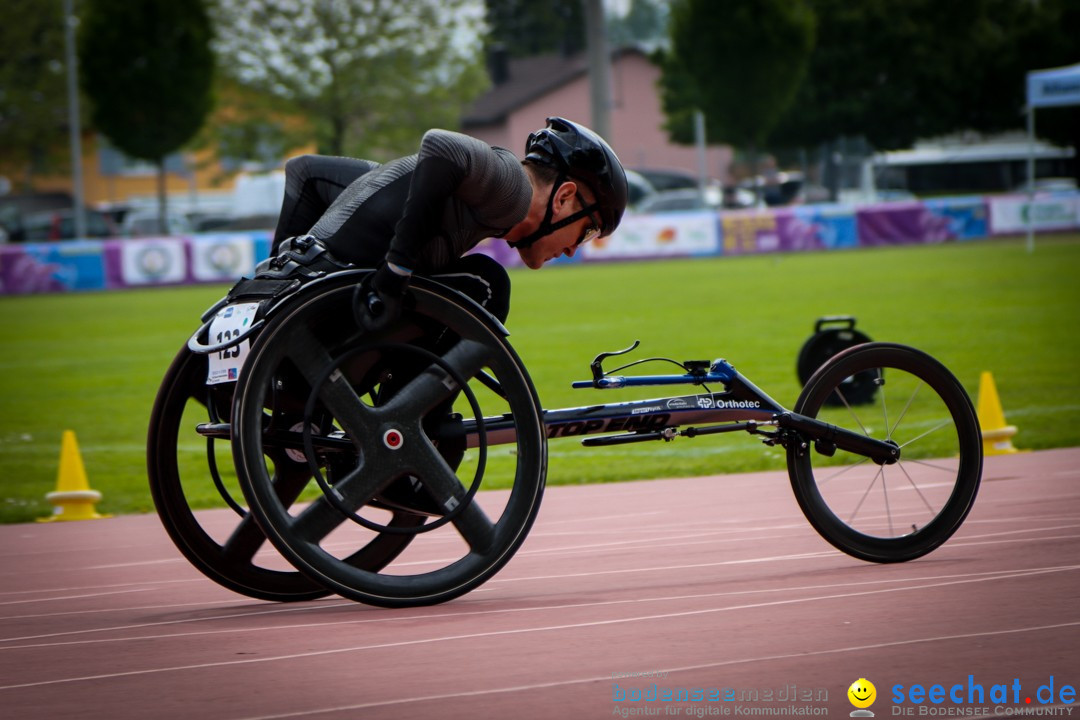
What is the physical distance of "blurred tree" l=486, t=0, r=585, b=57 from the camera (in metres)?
87.3

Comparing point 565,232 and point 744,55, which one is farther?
point 744,55

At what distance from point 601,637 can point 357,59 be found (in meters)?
49.9

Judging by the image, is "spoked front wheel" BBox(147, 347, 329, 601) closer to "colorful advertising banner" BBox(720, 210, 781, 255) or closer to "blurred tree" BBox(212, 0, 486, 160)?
Answer: "colorful advertising banner" BBox(720, 210, 781, 255)

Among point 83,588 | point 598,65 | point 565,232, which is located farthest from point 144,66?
point 565,232

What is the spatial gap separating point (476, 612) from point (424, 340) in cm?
89

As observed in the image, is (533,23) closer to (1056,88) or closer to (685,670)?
(1056,88)

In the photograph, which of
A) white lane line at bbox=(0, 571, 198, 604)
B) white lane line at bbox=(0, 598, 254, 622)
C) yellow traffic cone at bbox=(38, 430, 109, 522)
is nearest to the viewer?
white lane line at bbox=(0, 598, 254, 622)

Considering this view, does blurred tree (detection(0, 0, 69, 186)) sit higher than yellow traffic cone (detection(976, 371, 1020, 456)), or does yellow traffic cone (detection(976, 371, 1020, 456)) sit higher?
blurred tree (detection(0, 0, 69, 186))

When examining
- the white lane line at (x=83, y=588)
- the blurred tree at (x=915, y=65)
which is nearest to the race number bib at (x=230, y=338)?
the white lane line at (x=83, y=588)

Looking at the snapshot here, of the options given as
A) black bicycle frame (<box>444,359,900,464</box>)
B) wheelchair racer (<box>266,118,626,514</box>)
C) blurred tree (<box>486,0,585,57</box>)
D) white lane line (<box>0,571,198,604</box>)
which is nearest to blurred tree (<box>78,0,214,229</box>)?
white lane line (<box>0,571,198,604</box>)

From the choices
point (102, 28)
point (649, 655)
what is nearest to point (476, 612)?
point (649, 655)

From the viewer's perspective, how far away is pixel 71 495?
8281mm

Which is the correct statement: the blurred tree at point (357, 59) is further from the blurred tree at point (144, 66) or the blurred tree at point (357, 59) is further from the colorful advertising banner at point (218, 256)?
the colorful advertising banner at point (218, 256)

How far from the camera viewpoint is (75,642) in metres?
4.43
